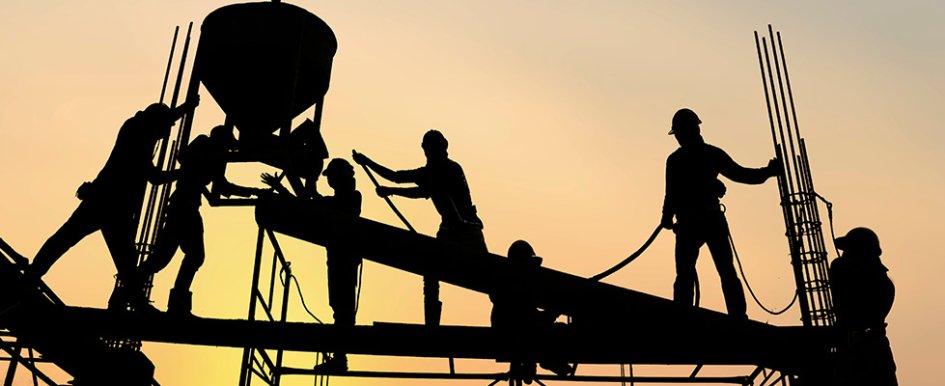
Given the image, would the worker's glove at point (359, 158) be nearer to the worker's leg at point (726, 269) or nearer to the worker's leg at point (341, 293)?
the worker's leg at point (341, 293)

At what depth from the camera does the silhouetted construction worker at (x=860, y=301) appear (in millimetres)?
6715

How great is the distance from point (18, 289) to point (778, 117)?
12378 millimetres

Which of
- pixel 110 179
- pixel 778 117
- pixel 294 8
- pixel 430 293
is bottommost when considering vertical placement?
pixel 430 293

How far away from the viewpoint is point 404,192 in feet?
30.1

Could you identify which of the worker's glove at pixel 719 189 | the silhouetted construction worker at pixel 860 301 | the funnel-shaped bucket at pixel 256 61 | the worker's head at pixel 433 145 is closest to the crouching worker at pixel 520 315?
the worker's head at pixel 433 145

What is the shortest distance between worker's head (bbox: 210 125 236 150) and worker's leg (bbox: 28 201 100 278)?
1551mm

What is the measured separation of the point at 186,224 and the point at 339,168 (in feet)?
6.39

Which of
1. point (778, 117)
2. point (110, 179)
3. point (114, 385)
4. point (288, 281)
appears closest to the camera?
point (110, 179)

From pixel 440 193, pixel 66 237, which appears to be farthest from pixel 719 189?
pixel 66 237

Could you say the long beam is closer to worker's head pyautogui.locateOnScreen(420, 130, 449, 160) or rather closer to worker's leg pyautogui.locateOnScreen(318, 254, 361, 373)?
worker's leg pyautogui.locateOnScreen(318, 254, 361, 373)

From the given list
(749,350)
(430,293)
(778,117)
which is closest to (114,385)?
(430,293)

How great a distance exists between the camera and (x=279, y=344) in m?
7.67

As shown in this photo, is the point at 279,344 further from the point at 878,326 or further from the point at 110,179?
the point at 878,326

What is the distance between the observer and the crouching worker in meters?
7.24
